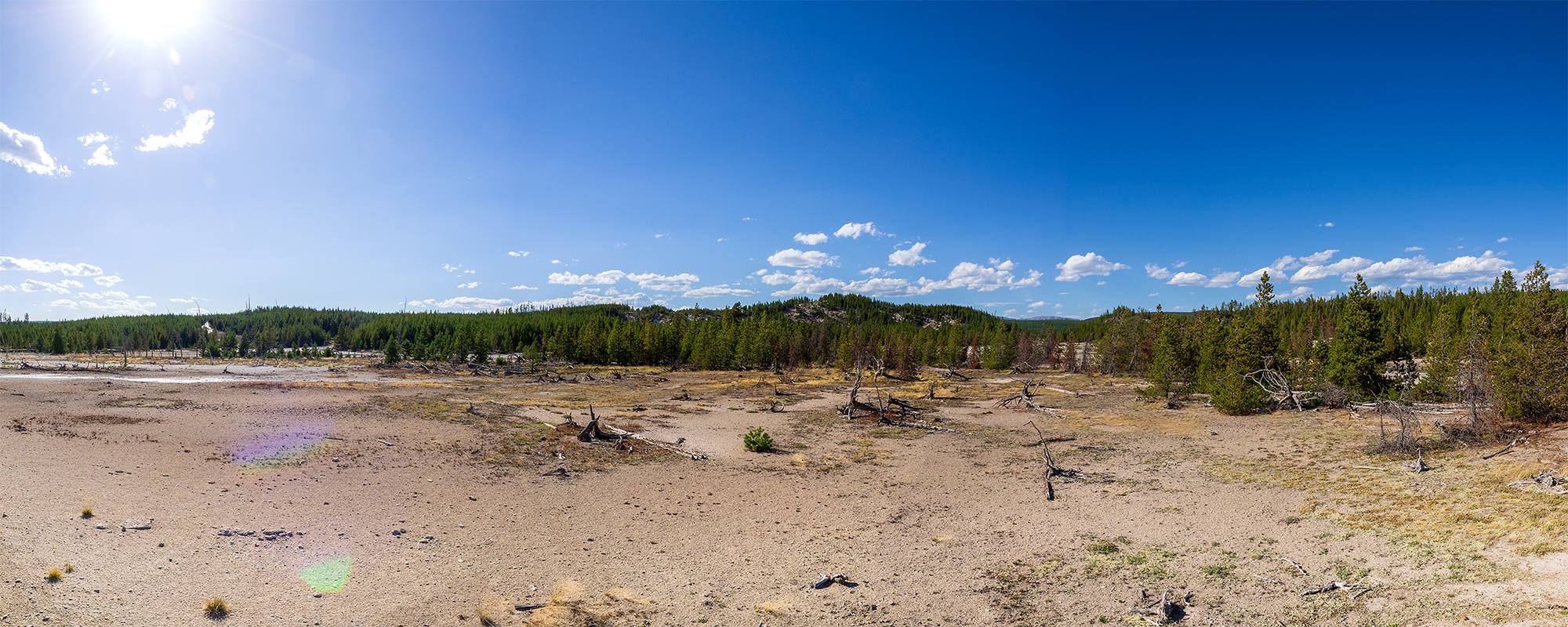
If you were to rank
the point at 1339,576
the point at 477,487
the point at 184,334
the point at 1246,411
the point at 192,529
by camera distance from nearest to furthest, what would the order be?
1. the point at 1339,576
2. the point at 192,529
3. the point at 477,487
4. the point at 1246,411
5. the point at 184,334

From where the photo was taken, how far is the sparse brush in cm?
915

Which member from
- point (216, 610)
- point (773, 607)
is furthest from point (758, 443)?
point (216, 610)

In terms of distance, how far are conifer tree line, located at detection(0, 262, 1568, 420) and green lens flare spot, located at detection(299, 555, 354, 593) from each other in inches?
1230

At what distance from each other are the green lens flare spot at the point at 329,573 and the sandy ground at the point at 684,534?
0.05m

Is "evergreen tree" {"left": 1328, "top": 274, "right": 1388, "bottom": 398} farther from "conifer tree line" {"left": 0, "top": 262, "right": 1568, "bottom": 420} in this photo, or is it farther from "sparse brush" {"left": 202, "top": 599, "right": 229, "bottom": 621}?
"sparse brush" {"left": 202, "top": 599, "right": 229, "bottom": 621}

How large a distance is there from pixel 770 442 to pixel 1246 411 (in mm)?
27765

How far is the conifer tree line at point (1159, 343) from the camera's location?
21031 millimetres

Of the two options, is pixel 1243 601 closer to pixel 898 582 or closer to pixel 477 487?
pixel 898 582

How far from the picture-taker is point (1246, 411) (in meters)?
32.8

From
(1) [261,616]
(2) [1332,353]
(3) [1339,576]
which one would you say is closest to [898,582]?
(3) [1339,576]

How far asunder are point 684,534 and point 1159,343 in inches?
1872

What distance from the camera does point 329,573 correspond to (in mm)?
11086

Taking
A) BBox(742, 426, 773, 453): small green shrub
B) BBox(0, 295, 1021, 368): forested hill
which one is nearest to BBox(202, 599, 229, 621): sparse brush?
BBox(742, 426, 773, 453): small green shrub

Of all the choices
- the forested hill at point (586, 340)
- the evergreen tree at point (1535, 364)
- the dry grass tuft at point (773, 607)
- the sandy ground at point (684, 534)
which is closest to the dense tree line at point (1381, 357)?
the evergreen tree at point (1535, 364)
